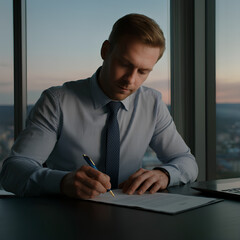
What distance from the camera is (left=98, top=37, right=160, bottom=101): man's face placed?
5.01 ft

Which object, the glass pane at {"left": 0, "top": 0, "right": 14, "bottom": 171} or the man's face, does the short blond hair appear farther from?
the glass pane at {"left": 0, "top": 0, "right": 14, "bottom": 171}

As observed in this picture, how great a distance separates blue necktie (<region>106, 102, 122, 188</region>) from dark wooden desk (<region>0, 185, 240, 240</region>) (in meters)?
0.47

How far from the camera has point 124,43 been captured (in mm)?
1555

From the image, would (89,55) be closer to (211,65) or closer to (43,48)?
(43,48)

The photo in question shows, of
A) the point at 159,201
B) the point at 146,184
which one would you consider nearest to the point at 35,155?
the point at 146,184

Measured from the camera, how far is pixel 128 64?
5.06 feet

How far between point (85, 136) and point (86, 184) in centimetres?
58

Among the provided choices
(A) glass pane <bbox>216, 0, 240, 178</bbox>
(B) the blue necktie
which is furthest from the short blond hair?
(A) glass pane <bbox>216, 0, 240, 178</bbox>

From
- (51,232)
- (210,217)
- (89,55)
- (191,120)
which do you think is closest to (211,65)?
(191,120)

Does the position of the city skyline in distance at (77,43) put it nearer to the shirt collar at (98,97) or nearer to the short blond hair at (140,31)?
the shirt collar at (98,97)

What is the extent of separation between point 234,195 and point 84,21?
2167 mm

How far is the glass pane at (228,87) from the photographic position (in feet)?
9.89

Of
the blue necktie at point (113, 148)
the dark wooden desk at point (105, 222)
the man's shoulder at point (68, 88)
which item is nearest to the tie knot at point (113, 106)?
the blue necktie at point (113, 148)

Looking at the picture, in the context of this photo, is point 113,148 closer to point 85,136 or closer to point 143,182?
point 85,136
